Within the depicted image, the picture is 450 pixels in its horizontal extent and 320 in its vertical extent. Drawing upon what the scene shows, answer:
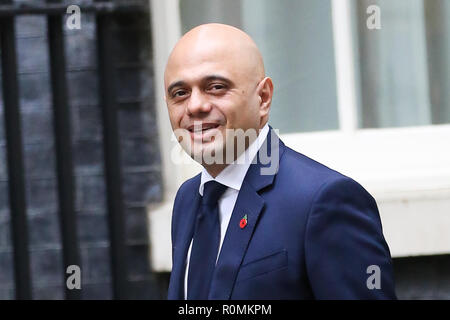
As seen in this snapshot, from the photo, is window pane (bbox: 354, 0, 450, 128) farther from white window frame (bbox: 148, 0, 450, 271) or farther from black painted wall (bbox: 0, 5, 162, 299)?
black painted wall (bbox: 0, 5, 162, 299)

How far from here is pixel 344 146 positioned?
16.5ft

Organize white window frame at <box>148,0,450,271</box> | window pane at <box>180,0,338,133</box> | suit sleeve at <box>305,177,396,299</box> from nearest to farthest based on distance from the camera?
suit sleeve at <box>305,177,396,299</box> < white window frame at <box>148,0,450,271</box> < window pane at <box>180,0,338,133</box>

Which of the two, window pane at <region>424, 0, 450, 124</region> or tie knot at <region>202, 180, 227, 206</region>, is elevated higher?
window pane at <region>424, 0, 450, 124</region>

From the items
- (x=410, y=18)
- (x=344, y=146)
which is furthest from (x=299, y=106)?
(x=410, y=18)

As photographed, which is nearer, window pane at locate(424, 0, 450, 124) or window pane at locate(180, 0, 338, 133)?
window pane at locate(180, 0, 338, 133)

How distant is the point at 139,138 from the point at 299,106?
95 centimetres

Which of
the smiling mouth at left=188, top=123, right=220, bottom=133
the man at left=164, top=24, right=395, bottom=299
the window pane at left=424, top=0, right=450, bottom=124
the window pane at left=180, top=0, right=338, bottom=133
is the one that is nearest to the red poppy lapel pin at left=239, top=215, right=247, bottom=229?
the man at left=164, top=24, right=395, bottom=299

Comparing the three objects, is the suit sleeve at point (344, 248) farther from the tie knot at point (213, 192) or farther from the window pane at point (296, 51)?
the window pane at point (296, 51)

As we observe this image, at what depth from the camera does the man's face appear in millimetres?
2295

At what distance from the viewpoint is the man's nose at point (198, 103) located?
230cm

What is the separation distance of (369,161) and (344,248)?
278 centimetres

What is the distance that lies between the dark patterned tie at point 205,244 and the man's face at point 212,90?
6.2 inches

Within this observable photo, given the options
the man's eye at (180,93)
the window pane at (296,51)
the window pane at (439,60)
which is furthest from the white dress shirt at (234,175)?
the window pane at (439,60)
